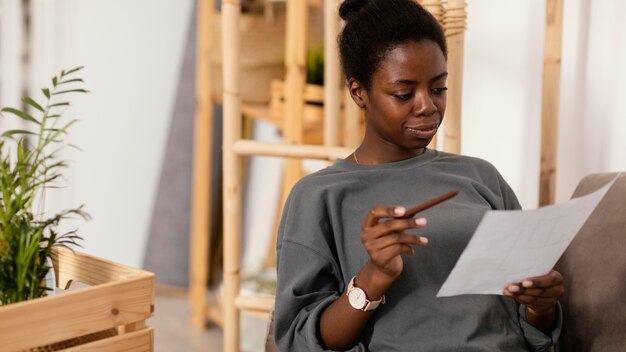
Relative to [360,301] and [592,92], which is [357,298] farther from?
[592,92]

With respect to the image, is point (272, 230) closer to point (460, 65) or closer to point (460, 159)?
point (460, 65)

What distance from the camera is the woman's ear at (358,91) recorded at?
4.53 ft

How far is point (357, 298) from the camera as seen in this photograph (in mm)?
1219

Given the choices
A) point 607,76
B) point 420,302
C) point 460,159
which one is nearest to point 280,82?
point 607,76

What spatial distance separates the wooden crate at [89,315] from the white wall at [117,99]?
198cm

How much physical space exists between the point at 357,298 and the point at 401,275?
4.7 inches

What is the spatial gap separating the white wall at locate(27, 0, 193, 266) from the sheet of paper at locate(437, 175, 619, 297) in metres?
2.43

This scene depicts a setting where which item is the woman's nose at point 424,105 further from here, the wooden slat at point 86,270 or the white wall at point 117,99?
the white wall at point 117,99

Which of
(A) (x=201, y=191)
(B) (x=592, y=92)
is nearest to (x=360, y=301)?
(B) (x=592, y=92)

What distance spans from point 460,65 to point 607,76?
348 millimetres

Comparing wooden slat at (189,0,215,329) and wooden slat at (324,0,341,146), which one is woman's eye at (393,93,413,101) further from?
wooden slat at (189,0,215,329)

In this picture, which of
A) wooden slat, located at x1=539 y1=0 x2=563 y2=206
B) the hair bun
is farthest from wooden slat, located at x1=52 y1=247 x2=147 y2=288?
wooden slat, located at x1=539 y1=0 x2=563 y2=206

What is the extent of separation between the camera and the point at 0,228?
50.4 inches

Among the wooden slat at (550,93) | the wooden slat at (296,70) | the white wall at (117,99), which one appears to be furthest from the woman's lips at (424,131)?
the white wall at (117,99)
